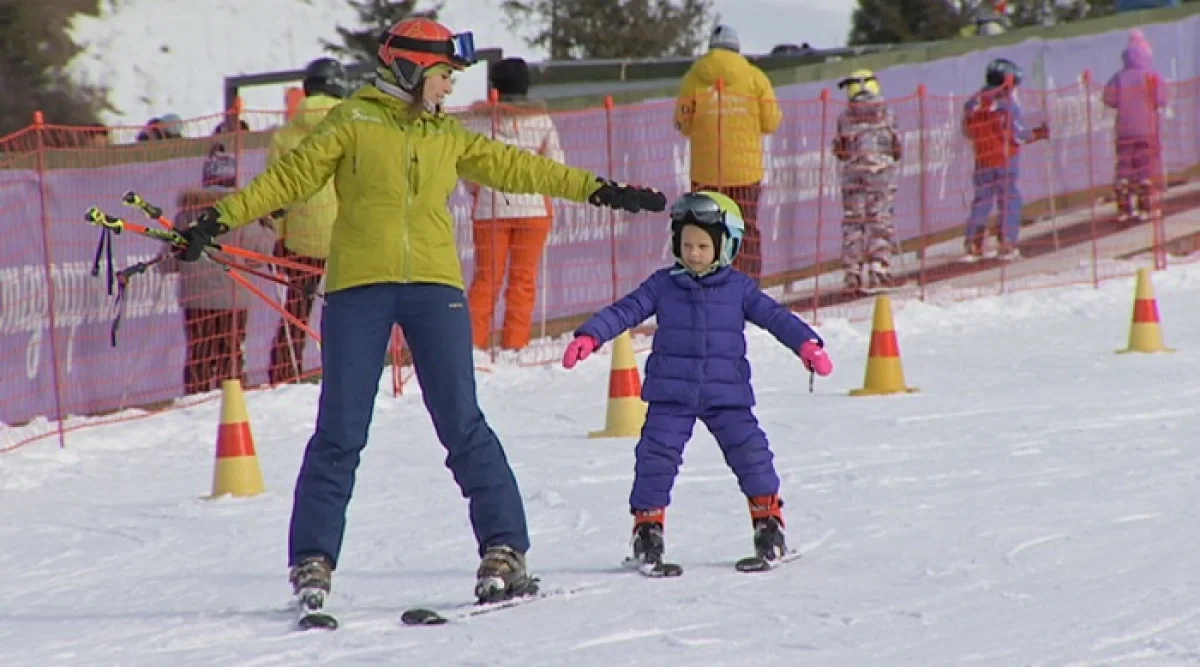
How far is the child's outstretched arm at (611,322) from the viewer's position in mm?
6773

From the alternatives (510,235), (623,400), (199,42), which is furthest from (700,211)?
(199,42)

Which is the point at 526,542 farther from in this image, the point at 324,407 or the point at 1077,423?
the point at 1077,423

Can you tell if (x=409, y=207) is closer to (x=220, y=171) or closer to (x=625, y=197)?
(x=625, y=197)

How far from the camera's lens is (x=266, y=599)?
6949mm

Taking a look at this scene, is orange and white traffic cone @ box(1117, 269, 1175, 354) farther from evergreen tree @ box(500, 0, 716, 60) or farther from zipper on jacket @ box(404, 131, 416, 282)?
evergreen tree @ box(500, 0, 716, 60)

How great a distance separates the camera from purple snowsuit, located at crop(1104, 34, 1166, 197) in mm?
19500

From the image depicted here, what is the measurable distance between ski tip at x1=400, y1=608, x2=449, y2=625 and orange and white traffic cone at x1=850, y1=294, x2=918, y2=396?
5.61 meters

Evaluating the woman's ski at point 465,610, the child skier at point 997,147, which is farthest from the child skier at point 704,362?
the child skier at point 997,147

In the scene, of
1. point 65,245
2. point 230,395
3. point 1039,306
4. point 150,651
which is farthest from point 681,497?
point 1039,306

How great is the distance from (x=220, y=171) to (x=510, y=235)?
197 cm

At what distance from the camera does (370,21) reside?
3888cm

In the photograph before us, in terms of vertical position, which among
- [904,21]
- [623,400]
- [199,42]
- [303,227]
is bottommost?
[623,400]

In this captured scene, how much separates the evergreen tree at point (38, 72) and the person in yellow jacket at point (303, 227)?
21.1m

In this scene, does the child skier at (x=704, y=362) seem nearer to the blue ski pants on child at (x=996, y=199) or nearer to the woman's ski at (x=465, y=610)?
the woman's ski at (x=465, y=610)
